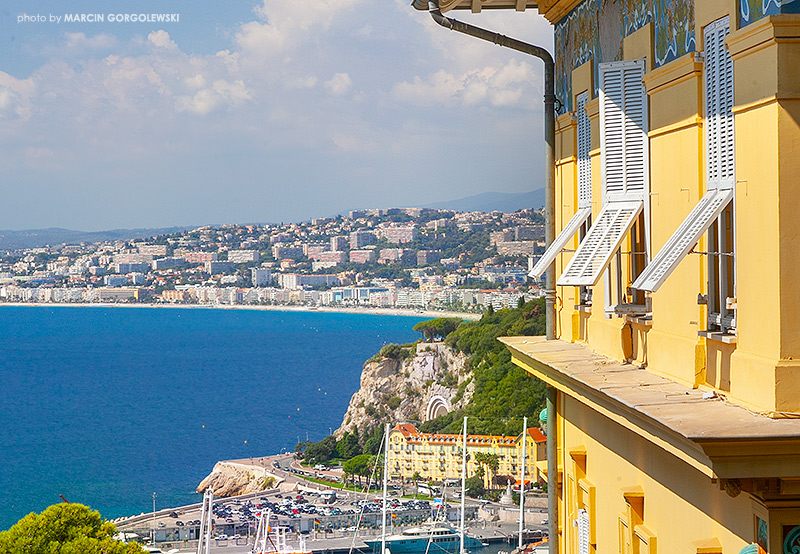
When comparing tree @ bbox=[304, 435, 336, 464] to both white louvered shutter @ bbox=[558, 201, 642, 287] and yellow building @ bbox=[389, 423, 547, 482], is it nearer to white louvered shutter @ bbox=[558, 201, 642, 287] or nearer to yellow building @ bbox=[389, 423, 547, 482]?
yellow building @ bbox=[389, 423, 547, 482]

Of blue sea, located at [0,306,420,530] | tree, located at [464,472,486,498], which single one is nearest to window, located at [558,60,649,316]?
tree, located at [464,472,486,498]

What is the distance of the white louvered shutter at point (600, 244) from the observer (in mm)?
4551

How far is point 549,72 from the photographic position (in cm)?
643

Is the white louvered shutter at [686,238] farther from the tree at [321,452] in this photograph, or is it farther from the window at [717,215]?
the tree at [321,452]

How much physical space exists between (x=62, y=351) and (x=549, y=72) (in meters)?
138

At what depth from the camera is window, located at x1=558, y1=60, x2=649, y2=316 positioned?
4.72m

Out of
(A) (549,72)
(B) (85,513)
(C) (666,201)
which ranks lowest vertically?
(B) (85,513)

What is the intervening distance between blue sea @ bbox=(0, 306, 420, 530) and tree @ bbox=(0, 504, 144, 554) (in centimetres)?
4480

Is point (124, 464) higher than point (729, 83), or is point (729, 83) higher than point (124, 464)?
point (729, 83)

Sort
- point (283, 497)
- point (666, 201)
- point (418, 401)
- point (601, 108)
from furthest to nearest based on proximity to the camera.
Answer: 1. point (418, 401)
2. point (283, 497)
3. point (601, 108)
4. point (666, 201)

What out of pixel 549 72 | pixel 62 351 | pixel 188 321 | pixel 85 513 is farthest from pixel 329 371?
pixel 549 72

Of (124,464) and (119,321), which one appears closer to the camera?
(124,464)

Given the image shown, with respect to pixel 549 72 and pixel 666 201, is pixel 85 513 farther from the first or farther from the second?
pixel 666 201

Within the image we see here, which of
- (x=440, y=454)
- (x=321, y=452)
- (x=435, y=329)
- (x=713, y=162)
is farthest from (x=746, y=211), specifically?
(x=435, y=329)
